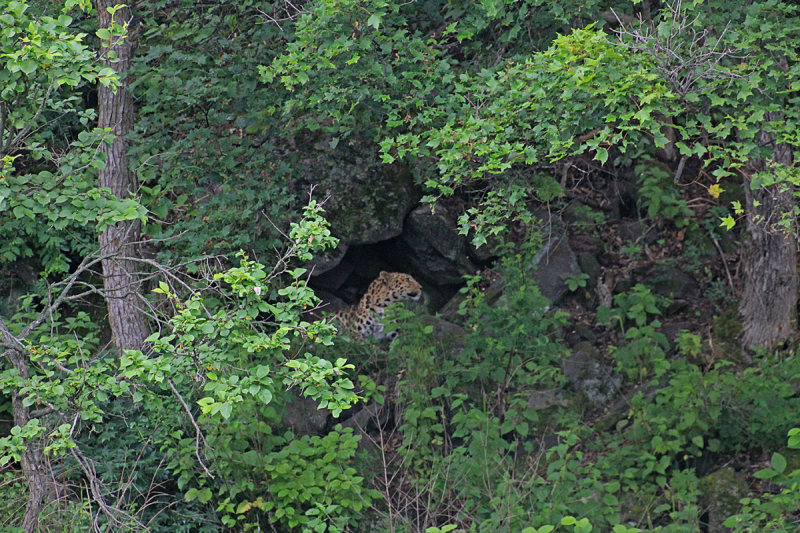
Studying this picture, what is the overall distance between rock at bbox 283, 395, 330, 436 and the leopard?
1257mm

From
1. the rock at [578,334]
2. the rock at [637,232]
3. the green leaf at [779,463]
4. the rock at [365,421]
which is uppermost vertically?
the green leaf at [779,463]

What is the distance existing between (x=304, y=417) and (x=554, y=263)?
3.62 metres

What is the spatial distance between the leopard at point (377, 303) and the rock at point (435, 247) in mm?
280

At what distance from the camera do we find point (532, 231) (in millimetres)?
9055

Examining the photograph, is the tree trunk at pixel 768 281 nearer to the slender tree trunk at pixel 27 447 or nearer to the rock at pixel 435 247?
the rock at pixel 435 247

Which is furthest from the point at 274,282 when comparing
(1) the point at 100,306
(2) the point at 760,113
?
(2) the point at 760,113

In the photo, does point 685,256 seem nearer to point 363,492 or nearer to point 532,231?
point 532,231

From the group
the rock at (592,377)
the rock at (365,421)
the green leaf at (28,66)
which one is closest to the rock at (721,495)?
the rock at (592,377)

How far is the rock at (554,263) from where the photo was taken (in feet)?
31.1

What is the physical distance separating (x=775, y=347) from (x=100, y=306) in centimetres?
707

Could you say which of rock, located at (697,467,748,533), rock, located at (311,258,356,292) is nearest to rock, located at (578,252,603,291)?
rock, located at (311,258,356,292)

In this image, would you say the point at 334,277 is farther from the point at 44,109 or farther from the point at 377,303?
the point at 44,109

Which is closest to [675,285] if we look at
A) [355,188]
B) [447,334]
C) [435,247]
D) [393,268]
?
[435,247]

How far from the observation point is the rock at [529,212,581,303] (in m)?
9.47
